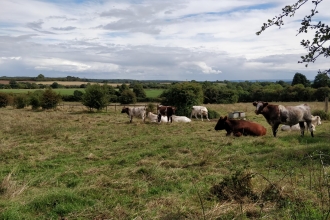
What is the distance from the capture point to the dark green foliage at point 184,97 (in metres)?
29.4

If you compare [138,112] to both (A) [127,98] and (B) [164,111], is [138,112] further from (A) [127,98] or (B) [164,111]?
(A) [127,98]

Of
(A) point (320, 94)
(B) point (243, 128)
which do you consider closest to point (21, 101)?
(B) point (243, 128)

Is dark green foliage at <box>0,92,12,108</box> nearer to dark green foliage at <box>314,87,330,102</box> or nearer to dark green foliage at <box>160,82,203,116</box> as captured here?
dark green foliage at <box>160,82,203,116</box>

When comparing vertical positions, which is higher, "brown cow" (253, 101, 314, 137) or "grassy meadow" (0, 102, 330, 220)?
"brown cow" (253, 101, 314, 137)

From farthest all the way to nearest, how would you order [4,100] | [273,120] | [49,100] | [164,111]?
1. [4,100]
2. [49,100]
3. [164,111]
4. [273,120]

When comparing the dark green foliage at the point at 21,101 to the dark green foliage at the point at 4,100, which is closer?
the dark green foliage at the point at 21,101

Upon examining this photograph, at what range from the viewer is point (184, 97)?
29.6 m

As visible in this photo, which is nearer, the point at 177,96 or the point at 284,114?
the point at 284,114

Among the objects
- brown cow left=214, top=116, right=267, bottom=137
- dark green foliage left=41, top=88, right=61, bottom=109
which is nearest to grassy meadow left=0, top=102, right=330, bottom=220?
brown cow left=214, top=116, right=267, bottom=137

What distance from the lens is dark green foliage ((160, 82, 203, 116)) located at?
1159 inches

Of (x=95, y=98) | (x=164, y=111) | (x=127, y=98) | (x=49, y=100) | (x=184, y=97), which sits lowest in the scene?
(x=127, y=98)

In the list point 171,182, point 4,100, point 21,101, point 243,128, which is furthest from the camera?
point 4,100

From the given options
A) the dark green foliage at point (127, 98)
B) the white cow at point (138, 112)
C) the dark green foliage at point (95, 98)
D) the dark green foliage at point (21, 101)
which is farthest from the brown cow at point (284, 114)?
the dark green foliage at point (127, 98)

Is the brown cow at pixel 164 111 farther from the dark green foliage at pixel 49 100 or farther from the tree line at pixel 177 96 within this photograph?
the dark green foliage at pixel 49 100
